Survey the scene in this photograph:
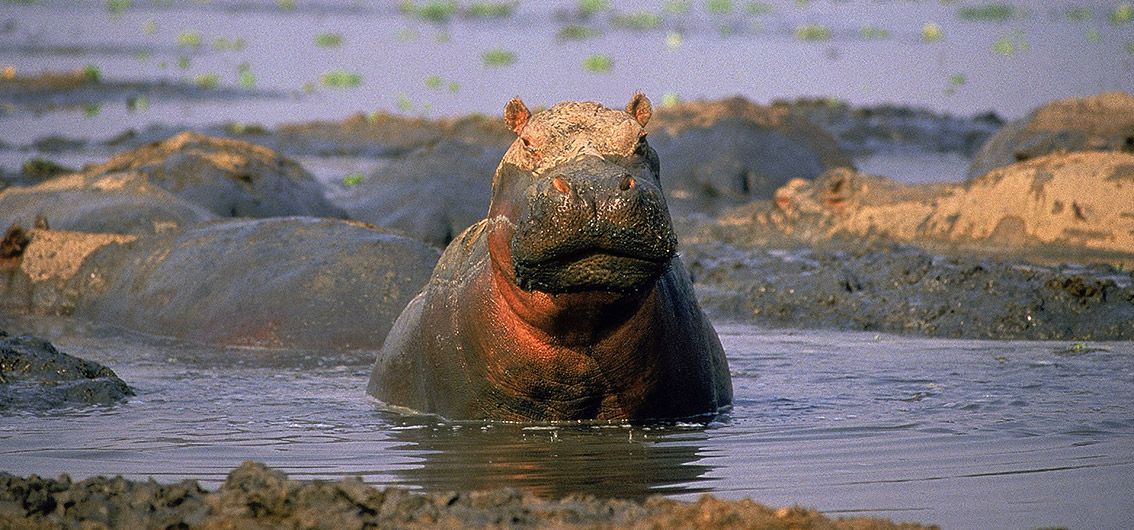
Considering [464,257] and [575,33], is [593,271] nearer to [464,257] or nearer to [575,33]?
[464,257]

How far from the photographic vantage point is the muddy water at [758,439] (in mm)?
6730

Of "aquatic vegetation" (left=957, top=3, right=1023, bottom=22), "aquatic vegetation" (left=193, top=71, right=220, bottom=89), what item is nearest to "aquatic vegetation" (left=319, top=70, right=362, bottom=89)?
"aquatic vegetation" (left=193, top=71, right=220, bottom=89)

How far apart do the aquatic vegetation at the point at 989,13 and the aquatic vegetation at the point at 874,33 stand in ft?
17.1

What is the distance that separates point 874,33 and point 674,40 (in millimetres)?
4582

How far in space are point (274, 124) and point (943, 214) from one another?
13274 mm

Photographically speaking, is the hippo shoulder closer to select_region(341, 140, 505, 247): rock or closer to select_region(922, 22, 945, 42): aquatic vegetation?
select_region(341, 140, 505, 247): rock

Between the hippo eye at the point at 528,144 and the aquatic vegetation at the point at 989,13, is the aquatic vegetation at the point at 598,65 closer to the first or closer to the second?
the aquatic vegetation at the point at 989,13

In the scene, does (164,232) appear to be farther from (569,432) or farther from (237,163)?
(569,432)

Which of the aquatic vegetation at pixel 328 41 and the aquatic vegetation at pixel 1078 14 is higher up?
the aquatic vegetation at pixel 1078 14

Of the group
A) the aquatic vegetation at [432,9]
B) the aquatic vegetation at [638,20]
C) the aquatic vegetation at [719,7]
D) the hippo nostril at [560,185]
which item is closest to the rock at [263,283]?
the hippo nostril at [560,185]

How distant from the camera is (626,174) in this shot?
22.4 feet

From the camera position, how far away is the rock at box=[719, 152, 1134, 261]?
41.7ft

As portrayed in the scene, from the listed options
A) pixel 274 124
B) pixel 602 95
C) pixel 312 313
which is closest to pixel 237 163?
pixel 312 313

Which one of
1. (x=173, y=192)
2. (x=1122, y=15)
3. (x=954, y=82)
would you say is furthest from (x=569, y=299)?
(x=1122, y=15)
